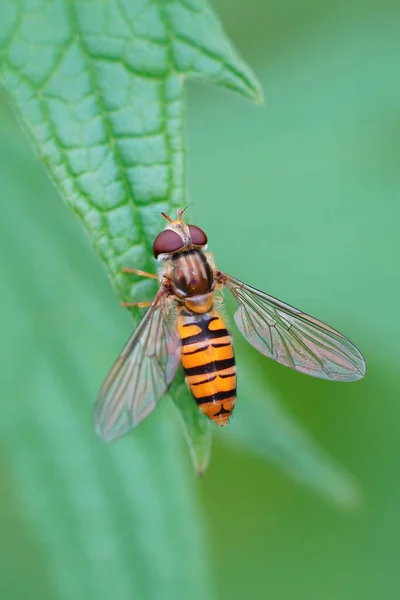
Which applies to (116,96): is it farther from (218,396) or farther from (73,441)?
(73,441)

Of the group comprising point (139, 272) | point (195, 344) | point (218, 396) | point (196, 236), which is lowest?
point (218, 396)

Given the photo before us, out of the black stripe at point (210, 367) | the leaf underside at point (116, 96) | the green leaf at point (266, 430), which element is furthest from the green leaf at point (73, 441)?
the leaf underside at point (116, 96)

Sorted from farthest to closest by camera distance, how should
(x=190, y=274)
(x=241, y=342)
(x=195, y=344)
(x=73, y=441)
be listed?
(x=241, y=342) → (x=73, y=441) → (x=190, y=274) → (x=195, y=344)

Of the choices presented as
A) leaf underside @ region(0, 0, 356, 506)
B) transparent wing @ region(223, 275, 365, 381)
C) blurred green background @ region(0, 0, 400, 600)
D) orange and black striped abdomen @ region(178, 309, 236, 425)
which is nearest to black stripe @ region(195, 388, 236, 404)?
orange and black striped abdomen @ region(178, 309, 236, 425)

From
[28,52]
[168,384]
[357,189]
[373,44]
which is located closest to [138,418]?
[168,384]

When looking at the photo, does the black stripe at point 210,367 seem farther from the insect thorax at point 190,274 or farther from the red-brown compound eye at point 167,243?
the red-brown compound eye at point 167,243

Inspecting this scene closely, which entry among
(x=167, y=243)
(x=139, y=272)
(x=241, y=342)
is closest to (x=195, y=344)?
(x=167, y=243)

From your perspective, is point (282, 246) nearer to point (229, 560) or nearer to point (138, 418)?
point (138, 418)
